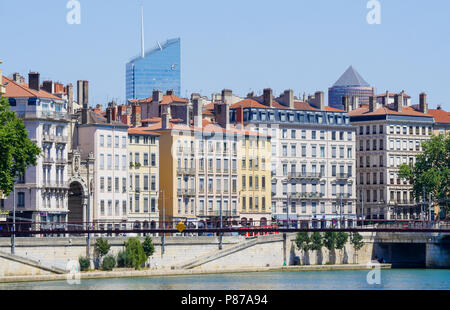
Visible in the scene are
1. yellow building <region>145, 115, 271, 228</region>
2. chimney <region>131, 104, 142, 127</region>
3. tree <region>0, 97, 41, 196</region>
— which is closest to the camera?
tree <region>0, 97, 41, 196</region>

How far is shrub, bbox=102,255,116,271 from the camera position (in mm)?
109438

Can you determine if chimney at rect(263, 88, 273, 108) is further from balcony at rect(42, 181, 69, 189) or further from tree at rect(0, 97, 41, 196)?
tree at rect(0, 97, 41, 196)

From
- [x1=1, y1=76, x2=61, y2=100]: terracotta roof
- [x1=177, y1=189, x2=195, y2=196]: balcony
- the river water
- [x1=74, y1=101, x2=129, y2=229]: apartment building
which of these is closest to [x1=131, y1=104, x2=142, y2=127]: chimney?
[x1=177, y1=189, x2=195, y2=196]: balcony

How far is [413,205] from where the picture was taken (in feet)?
524

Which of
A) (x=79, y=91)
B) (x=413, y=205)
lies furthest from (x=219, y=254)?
(x=413, y=205)

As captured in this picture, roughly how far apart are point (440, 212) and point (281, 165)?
23.0m

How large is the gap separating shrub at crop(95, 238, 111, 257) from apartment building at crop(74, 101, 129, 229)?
13.9m

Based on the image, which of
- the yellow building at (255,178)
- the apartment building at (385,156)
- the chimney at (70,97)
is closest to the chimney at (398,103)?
the apartment building at (385,156)

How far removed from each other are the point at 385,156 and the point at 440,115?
1339cm

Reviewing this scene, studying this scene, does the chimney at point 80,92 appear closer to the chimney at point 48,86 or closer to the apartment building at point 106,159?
the apartment building at point 106,159

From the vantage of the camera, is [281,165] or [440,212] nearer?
[281,165]
